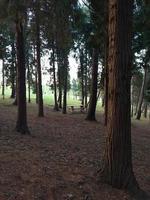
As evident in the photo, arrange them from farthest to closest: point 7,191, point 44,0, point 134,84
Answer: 1. point 134,84
2. point 44,0
3. point 7,191

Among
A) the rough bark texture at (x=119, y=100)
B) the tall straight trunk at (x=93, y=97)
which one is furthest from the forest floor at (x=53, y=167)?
the tall straight trunk at (x=93, y=97)

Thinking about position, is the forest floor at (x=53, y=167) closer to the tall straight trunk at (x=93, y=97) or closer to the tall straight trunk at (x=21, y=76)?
the tall straight trunk at (x=21, y=76)

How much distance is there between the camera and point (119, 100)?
8.89m

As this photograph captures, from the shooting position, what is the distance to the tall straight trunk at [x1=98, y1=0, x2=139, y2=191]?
8.82 metres

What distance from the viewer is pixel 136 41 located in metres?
21.0

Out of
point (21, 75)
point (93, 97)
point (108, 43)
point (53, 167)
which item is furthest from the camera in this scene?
point (93, 97)

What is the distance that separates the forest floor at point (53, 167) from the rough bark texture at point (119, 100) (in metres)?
0.44

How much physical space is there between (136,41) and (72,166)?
12.5 metres

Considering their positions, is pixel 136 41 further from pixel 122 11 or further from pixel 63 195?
pixel 63 195

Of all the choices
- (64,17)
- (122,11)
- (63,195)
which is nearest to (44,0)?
(64,17)

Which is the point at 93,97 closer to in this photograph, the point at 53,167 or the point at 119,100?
the point at 53,167

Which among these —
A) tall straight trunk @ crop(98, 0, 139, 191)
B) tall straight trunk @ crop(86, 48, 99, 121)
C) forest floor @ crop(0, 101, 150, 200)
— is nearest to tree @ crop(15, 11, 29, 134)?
forest floor @ crop(0, 101, 150, 200)

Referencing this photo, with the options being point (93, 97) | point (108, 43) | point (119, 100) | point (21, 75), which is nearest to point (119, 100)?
point (119, 100)

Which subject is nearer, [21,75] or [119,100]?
[119,100]
